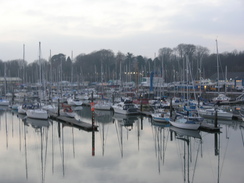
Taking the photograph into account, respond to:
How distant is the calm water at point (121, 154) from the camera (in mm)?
17188

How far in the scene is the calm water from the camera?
17188 millimetres

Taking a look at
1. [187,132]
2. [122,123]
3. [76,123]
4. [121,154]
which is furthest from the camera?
[122,123]

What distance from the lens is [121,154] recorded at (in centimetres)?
2167

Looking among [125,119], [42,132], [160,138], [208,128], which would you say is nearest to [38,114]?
[42,132]

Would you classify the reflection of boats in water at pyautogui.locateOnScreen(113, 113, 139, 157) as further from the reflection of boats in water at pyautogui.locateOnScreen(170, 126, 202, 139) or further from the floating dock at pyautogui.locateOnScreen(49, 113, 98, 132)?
the reflection of boats in water at pyautogui.locateOnScreen(170, 126, 202, 139)

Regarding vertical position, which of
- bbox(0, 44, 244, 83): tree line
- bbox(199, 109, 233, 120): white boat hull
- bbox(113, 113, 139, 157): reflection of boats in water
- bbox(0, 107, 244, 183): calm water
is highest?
bbox(0, 44, 244, 83): tree line


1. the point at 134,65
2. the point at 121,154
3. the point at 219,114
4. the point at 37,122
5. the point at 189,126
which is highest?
the point at 134,65

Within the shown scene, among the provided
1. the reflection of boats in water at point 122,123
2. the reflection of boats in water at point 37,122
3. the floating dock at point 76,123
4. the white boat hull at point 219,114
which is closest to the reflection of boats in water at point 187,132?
the reflection of boats in water at point 122,123

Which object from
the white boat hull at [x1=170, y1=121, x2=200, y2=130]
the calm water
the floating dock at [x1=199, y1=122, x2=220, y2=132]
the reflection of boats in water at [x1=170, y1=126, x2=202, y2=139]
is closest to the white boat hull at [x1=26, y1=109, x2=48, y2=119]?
the calm water

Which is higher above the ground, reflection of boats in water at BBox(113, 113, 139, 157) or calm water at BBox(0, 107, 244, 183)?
reflection of boats in water at BBox(113, 113, 139, 157)

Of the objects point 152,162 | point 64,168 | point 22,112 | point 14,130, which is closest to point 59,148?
point 64,168

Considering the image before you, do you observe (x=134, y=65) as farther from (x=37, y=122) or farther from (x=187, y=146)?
(x=187, y=146)

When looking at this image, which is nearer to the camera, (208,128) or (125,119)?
(208,128)

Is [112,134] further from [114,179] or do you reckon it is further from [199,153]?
[114,179]
